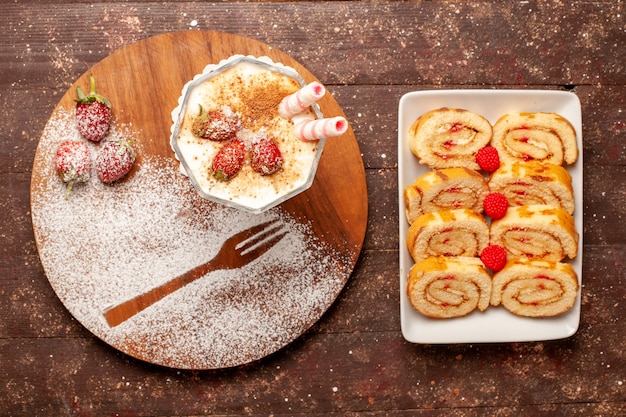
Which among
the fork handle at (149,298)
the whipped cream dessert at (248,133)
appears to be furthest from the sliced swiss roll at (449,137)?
the fork handle at (149,298)

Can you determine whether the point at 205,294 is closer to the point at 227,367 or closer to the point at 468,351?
the point at 227,367

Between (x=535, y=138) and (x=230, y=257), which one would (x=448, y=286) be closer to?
(x=535, y=138)

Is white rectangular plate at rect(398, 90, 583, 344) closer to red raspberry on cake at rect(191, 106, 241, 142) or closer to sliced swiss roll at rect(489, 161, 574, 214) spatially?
sliced swiss roll at rect(489, 161, 574, 214)

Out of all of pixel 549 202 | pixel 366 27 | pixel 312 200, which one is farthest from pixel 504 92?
pixel 312 200

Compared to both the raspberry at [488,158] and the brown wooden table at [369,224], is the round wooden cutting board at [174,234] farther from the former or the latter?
the raspberry at [488,158]

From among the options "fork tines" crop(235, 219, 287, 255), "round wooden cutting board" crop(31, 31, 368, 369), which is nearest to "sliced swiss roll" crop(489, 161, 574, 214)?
"round wooden cutting board" crop(31, 31, 368, 369)

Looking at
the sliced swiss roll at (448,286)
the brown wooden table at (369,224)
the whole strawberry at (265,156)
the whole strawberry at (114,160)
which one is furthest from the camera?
the brown wooden table at (369,224)
